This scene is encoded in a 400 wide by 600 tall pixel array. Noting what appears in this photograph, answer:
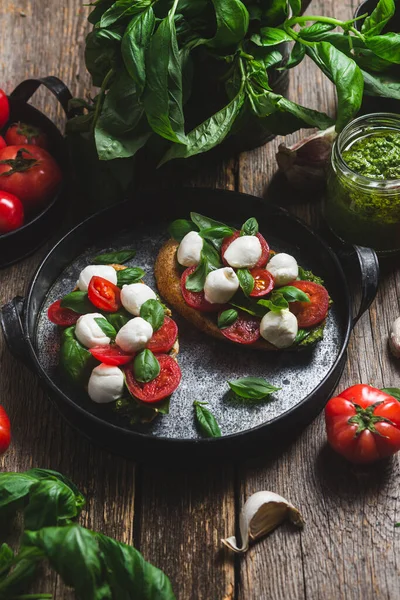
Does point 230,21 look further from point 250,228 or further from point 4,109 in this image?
point 4,109

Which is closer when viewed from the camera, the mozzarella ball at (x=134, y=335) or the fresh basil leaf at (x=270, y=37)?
the mozzarella ball at (x=134, y=335)

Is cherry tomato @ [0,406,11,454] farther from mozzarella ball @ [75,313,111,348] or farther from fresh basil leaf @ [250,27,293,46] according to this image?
fresh basil leaf @ [250,27,293,46]

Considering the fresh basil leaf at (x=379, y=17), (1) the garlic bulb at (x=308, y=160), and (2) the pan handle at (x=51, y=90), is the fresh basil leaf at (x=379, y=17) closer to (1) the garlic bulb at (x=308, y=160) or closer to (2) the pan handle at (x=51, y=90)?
(1) the garlic bulb at (x=308, y=160)

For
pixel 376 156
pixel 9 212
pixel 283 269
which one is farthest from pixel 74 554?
pixel 376 156

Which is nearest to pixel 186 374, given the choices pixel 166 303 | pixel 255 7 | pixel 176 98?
pixel 166 303

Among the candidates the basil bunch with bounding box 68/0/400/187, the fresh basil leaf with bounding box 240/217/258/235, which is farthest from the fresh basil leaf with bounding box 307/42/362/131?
the fresh basil leaf with bounding box 240/217/258/235

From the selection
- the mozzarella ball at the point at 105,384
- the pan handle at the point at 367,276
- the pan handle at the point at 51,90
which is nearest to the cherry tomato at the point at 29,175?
the pan handle at the point at 51,90
